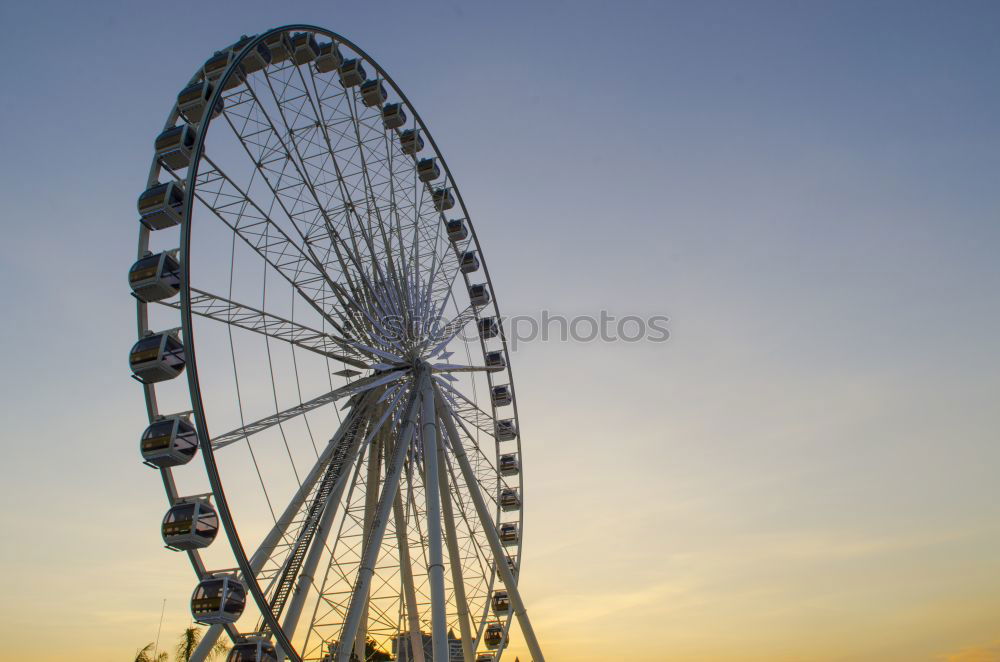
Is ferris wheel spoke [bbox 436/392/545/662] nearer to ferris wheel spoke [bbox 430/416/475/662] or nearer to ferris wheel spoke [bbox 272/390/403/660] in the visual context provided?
ferris wheel spoke [bbox 430/416/475/662]

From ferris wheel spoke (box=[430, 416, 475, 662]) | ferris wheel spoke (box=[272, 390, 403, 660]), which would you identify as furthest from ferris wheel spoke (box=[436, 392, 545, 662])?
ferris wheel spoke (box=[272, 390, 403, 660])

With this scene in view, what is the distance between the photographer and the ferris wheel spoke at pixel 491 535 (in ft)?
79.2

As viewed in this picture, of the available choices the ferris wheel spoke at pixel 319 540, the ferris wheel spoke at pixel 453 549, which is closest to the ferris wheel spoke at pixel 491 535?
the ferris wheel spoke at pixel 453 549

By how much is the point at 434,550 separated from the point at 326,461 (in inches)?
148

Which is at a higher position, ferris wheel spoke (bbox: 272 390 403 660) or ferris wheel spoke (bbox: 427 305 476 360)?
ferris wheel spoke (bbox: 427 305 476 360)

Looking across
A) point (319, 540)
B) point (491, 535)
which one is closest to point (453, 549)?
point (491, 535)

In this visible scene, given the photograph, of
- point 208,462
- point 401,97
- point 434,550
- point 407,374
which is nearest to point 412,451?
point 407,374

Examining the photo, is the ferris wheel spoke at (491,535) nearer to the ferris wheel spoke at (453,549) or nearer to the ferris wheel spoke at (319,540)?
the ferris wheel spoke at (453,549)

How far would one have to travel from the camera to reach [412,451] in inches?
944

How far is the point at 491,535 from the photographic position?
24391 mm

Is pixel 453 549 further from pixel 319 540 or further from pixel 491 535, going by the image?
pixel 319 540

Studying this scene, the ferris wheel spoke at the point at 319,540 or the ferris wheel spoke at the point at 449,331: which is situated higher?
the ferris wheel spoke at the point at 449,331

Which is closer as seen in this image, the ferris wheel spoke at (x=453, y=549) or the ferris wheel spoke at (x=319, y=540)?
the ferris wheel spoke at (x=319, y=540)

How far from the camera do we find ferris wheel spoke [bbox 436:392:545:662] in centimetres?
2414
